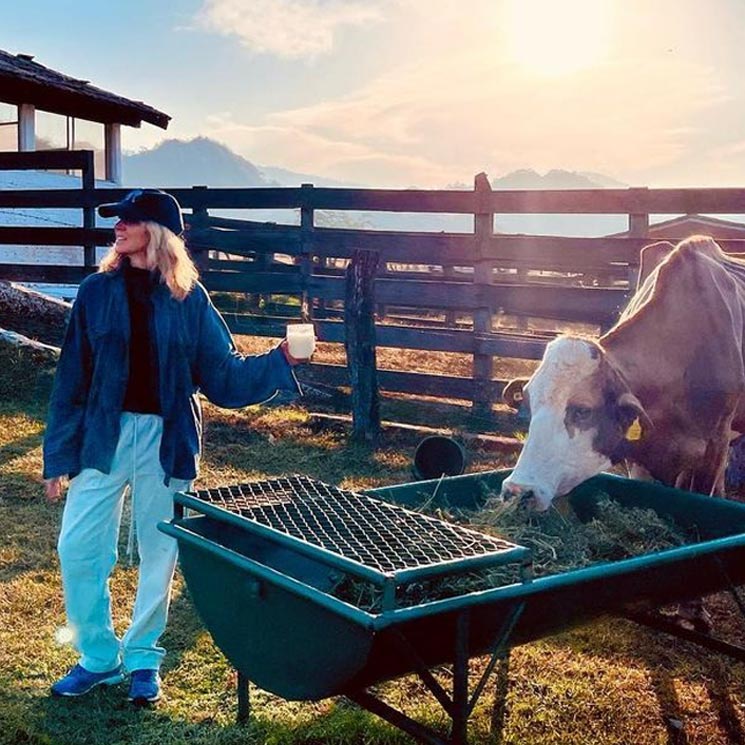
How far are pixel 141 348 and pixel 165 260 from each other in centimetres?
36

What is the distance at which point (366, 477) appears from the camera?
288 inches

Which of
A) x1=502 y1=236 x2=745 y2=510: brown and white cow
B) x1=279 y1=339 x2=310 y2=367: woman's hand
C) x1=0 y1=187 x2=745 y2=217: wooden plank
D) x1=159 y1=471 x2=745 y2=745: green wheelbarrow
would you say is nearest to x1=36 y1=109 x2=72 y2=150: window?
x1=0 y1=187 x2=745 y2=217: wooden plank

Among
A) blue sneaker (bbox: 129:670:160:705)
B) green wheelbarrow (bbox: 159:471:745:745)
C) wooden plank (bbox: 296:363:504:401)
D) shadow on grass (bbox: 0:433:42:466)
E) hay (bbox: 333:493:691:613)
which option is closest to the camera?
green wheelbarrow (bbox: 159:471:745:745)

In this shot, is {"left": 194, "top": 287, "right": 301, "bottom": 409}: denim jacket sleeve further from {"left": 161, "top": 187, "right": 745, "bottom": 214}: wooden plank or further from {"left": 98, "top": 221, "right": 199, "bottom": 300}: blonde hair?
{"left": 161, "top": 187, "right": 745, "bottom": 214}: wooden plank

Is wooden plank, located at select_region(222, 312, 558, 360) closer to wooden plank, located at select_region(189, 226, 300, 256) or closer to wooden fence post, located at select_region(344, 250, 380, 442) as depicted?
Answer: wooden fence post, located at select_region(344, 250, 380, 442)

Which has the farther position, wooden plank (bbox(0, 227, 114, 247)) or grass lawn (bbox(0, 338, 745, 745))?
wooden plank (bbox(0, 227, 114, 247))

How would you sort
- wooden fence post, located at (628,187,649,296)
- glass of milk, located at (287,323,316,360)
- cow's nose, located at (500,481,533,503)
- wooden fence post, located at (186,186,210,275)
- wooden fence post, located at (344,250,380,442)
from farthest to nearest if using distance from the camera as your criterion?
1. wooden fence post, located at (186,186,210,275)
2. wooden fence post, located at (628,187,649,296)
3. wooden fence post, located at (344,250,380,442)
4. cow's nose, located at (500,481,533,503)
5. glass of milk, located at (287,323,316,360)

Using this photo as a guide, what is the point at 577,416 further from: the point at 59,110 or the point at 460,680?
the point at 59,110

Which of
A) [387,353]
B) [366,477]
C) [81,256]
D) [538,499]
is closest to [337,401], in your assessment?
[366,477]

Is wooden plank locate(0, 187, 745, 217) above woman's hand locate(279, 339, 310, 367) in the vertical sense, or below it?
above

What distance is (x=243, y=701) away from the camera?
3635mm

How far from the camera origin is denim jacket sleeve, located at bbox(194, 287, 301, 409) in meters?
3.94

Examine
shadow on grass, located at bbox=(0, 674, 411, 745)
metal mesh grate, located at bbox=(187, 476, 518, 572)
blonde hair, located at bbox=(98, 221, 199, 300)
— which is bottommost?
shadow on grass, located at bbox=(0, 674, 411, 745)

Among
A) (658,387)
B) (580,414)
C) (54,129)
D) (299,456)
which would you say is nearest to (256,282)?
(299,456)
